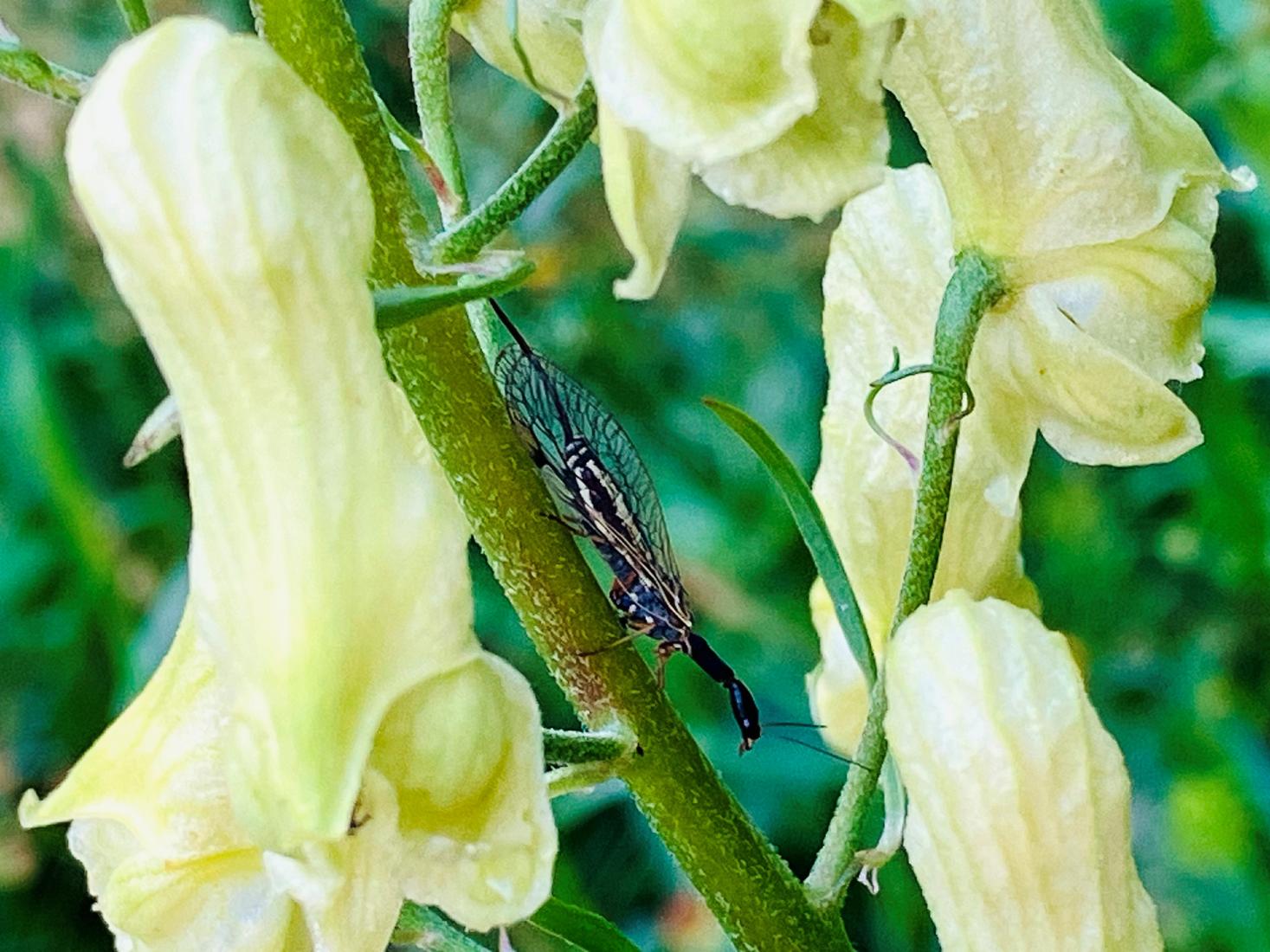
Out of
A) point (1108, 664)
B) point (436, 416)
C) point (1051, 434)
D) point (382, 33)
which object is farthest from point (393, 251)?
point (382, 33)

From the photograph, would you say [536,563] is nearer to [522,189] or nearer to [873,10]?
[522,189]

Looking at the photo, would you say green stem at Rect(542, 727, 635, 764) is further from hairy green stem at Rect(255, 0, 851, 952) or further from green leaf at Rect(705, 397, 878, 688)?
green leaf at Rect(705, 397, 878, 688)

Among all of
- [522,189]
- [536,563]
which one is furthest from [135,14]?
[536,563]

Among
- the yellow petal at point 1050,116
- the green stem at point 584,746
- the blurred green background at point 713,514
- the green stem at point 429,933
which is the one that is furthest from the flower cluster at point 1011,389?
the blurred green background at point 713,514

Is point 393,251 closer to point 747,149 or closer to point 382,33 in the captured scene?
point 747,149

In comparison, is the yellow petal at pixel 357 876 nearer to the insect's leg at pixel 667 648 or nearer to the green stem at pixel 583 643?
the green stem at pixel 583 643
